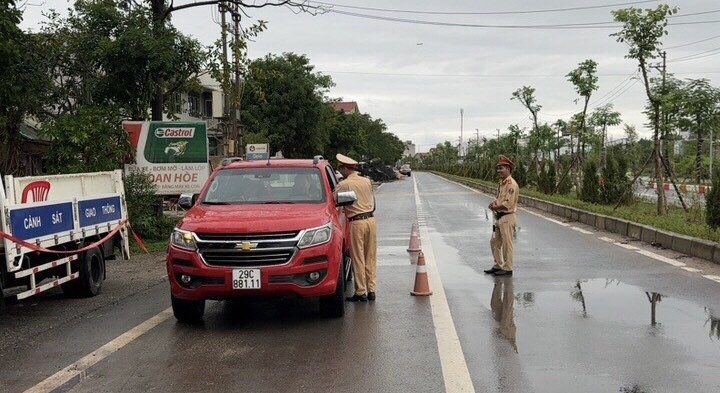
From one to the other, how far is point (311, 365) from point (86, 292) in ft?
15.3

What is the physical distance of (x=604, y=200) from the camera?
72.2 feet

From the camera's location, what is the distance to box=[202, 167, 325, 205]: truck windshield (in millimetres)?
7902

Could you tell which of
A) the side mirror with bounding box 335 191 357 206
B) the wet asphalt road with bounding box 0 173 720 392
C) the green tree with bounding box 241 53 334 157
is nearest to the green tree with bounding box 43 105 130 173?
the wet asphalt road with bounding box 0 173 720 392

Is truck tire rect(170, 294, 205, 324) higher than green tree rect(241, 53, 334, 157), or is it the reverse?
green tree rect(241, 53, 334, 157)

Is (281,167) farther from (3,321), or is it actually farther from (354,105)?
(354,105)

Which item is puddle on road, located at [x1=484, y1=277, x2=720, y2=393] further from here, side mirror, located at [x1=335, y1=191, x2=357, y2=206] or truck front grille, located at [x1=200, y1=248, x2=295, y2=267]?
truck front grille, located at [x1=200, y1=248, x2=295, y2=267]

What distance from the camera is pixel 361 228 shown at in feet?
26.1

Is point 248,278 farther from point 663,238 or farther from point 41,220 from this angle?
point 663,238

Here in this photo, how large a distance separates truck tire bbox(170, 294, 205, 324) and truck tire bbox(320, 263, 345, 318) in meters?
1.29

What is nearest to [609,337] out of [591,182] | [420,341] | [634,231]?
[420,341]

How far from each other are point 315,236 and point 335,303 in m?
0.80

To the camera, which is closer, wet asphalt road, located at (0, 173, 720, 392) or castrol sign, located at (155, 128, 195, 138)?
wet asphalt road, located at (0, 173, 720, 392)

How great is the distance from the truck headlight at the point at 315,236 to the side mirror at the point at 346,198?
0.65 meters

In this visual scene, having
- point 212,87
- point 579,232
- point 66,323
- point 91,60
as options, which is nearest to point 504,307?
point 66,323
